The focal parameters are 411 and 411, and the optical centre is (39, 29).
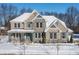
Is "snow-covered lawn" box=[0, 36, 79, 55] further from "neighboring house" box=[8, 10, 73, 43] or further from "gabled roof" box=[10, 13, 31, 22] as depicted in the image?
"gabled roof" box=[10, 13, 31, 22]

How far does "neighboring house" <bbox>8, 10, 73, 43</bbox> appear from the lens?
413cm

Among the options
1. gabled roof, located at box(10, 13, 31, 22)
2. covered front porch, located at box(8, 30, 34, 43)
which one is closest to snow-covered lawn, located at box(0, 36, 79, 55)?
covered front porch, located at box(8, 30, 34, 43)

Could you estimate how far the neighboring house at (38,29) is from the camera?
4.13 meters

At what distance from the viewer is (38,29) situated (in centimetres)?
415

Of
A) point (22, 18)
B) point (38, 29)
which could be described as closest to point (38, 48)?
point (38, 29)

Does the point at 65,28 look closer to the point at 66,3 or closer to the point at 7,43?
the point at 66,3

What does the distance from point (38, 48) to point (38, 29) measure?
192 millimetres

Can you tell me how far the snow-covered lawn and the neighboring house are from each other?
5cm

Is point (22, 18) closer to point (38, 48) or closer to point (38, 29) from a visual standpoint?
point (38, 29)

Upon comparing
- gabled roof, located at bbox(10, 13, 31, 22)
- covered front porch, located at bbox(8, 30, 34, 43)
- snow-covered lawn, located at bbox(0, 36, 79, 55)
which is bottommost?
snow-covered lawn, located at bbox(0, 36, 79, 55)

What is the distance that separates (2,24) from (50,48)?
54cm
